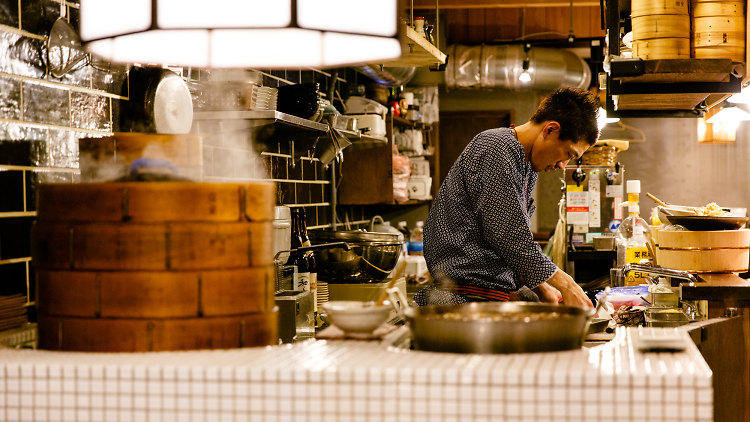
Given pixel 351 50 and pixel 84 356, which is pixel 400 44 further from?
pixel 84 356

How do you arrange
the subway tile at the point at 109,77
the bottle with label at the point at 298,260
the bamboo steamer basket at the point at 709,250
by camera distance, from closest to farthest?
the subway tile at the point at 109,77
the bottle with label at the point at 298,260
the bamboo steamer basket at the point at 709,250

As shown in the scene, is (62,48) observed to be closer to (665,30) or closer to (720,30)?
(665,30)

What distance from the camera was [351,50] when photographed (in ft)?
5.71

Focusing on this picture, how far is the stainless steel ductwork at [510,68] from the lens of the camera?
6.77 m

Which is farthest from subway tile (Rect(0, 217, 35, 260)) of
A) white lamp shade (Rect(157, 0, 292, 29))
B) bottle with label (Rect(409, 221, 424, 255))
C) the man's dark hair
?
bottle with label (Rect(409, 221, 424, 255))

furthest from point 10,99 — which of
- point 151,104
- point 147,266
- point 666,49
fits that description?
point 666,49

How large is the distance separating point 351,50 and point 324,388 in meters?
0.84

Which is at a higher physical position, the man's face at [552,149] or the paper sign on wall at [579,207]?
the man's face at [552,149]

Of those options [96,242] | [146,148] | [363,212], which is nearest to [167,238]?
[96,242]

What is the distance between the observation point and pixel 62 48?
2150 mm

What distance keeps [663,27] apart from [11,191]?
2481 millimetres

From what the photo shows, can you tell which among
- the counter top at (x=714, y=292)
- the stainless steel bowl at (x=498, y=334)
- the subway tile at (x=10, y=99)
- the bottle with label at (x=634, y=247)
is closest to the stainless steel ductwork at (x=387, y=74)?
the bottle with label at (x=634, y=247)

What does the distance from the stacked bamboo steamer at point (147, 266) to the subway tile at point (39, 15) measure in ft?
2.49

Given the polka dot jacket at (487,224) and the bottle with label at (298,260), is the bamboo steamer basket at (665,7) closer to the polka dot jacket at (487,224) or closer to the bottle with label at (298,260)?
the polka dot jacket at (487,224)
